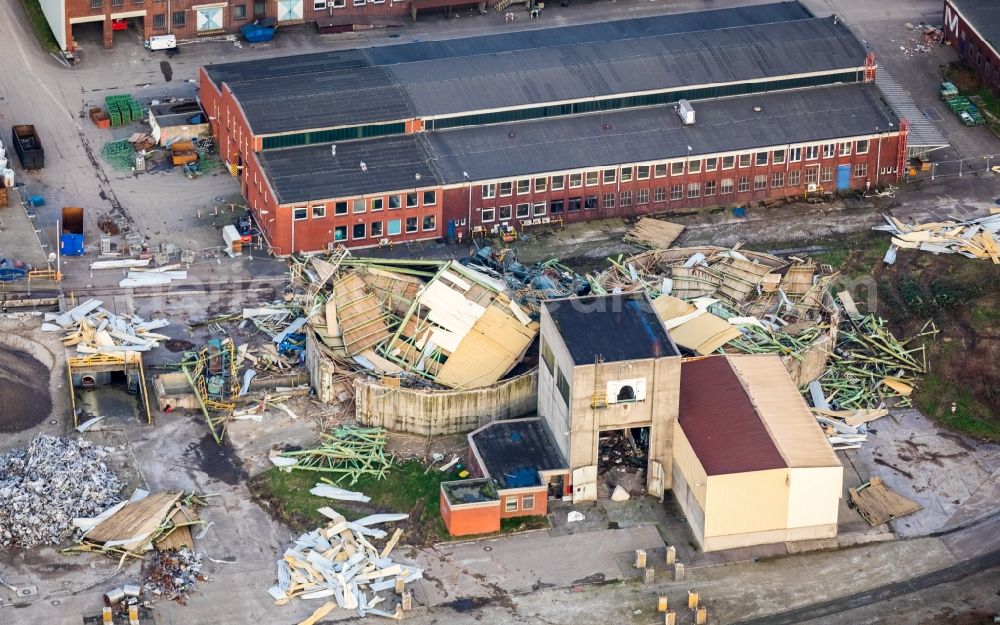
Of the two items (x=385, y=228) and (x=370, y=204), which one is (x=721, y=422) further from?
(x=370, y=204)

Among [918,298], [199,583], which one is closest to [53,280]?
[199,583]

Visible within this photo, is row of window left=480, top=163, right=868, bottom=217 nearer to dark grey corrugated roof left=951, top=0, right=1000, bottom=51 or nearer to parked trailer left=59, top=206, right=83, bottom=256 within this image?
dark grey corrugated roof left=951, top=0, right=1000, bottom=51

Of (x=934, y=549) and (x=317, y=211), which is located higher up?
(x=317, y=211)

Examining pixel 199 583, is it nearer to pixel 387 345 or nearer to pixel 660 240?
pixel 387 345

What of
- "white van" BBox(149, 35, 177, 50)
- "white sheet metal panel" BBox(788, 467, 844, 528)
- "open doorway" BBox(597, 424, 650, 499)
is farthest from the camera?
"white van" BBox(149, 35, 177, 50)

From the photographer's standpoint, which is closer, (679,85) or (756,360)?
(756,360)

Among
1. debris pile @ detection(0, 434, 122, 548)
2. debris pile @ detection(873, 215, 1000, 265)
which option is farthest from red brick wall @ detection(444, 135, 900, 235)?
debris pile @ detection(0, 434, 122, 548)
